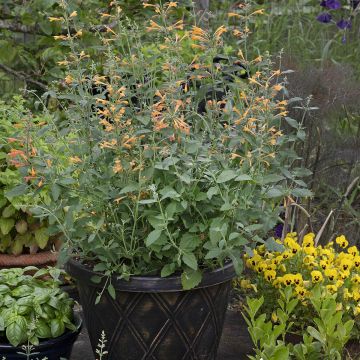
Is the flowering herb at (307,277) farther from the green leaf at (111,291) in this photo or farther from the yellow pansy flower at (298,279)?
the green leaf at (111,291)

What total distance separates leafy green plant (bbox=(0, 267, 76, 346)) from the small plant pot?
2cm

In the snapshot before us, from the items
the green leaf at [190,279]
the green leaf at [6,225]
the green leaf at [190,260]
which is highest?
the green leaf at [190,260]

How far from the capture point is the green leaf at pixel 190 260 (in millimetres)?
2812

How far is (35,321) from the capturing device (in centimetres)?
304

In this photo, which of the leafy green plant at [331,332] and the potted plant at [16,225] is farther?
the potted plant at [16,225]

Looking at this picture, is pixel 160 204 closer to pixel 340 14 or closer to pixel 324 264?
pixel 324 264

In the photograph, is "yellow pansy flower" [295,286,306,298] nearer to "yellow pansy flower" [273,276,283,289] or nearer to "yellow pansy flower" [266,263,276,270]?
"yellow pansy flower" [273,276,283,289]

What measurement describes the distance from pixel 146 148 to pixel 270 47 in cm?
369

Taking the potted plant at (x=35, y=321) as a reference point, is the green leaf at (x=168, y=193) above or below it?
above

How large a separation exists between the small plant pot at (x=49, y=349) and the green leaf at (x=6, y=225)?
2.72 ft

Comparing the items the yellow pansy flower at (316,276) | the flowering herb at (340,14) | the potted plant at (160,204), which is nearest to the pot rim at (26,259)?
the potted plant at (160,204)

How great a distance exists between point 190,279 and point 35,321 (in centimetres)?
58

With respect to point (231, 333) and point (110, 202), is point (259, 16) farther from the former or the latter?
point (110, 202)

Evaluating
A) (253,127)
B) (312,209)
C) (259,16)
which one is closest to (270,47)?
(259,16)
